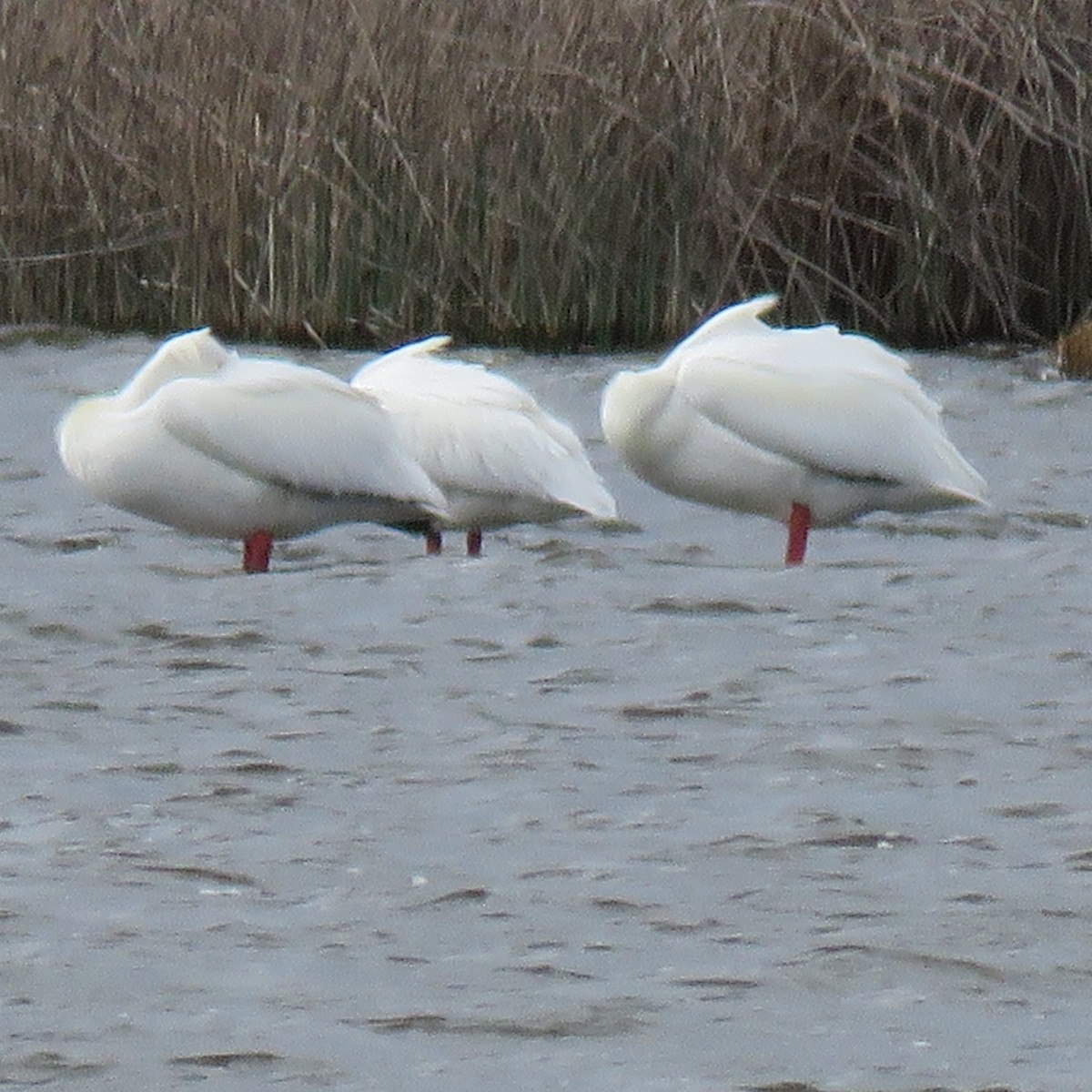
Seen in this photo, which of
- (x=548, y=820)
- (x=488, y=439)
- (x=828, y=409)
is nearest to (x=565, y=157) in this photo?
(x=828, y=409)

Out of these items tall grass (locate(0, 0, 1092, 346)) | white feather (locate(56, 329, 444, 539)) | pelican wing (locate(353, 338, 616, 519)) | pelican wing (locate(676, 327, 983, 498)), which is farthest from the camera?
tall grass (locate(0, 0, 1092, 346))

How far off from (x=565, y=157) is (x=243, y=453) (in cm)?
489

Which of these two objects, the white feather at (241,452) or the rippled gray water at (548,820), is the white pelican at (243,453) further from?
the rippled gray water at (548,820)

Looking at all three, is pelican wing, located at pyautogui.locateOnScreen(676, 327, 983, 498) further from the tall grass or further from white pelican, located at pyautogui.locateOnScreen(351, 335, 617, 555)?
the tall grass

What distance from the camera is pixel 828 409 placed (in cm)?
780

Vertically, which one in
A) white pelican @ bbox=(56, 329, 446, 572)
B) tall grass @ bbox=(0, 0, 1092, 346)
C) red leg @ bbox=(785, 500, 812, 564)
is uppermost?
tall grass @ bbox=(0, 0, 1092, 346)

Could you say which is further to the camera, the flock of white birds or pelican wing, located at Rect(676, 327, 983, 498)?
pelican wing, located at Rect(676, 327, 983, 498)

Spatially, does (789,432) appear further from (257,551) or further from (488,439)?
(257,551)

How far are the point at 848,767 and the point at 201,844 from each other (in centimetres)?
123

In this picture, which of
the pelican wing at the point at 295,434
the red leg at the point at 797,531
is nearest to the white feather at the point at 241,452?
the pelican wing at the point at 295,434

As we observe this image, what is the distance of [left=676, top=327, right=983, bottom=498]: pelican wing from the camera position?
7699mm

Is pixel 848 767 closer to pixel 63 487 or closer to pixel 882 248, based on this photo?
pixel 63 487

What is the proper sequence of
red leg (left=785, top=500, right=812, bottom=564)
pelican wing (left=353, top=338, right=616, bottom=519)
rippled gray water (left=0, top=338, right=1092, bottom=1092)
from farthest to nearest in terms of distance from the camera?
red leg (left=785, top=500, right=812, bottom=564), pelican wing (left=353, top=338, right=616, bottom=519), rippled gray water (left=0, top=338, right=1092, bottom=1092)

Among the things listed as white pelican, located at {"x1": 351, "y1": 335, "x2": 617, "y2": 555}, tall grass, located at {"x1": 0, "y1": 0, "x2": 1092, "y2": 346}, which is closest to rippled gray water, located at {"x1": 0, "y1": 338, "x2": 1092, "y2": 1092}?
white pelican, located at {"x1": 351, "y1": 335, "x2": 617, "y2": 555}
